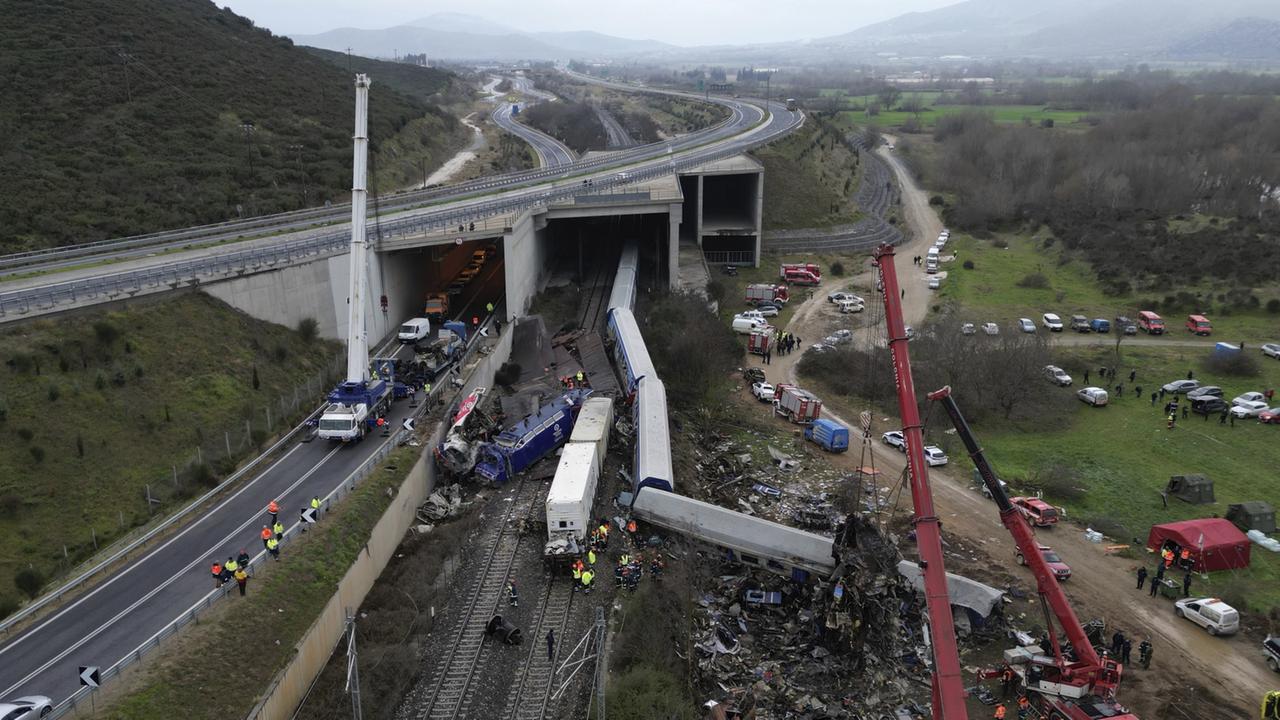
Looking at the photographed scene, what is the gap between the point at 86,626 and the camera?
64.6ft

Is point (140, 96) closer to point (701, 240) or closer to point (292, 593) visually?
point (701, 240)

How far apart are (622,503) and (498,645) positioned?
7.97m

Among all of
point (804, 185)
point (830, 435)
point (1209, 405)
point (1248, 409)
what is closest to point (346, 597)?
point (830, 435)

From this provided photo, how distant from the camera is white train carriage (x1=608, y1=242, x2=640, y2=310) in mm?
47319

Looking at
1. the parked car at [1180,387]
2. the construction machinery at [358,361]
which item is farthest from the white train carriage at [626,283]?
the parked car at [1180,387]

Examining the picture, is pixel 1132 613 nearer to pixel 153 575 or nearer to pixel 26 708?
pixel 153 575

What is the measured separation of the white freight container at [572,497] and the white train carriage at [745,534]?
2.00m

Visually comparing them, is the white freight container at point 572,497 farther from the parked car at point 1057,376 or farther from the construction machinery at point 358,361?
the parked car at point 1057,376

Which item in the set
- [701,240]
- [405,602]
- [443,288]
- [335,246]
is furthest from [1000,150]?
[405,602]

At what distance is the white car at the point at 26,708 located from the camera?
1586cm

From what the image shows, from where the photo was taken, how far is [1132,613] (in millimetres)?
24750

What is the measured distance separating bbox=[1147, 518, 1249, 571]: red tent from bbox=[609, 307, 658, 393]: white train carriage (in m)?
19.9

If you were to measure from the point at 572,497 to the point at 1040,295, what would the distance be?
47.2 m

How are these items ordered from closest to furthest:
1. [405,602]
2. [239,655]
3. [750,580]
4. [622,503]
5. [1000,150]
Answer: [239,655], [405,602], [750,580], [622,503], [1000,150]
